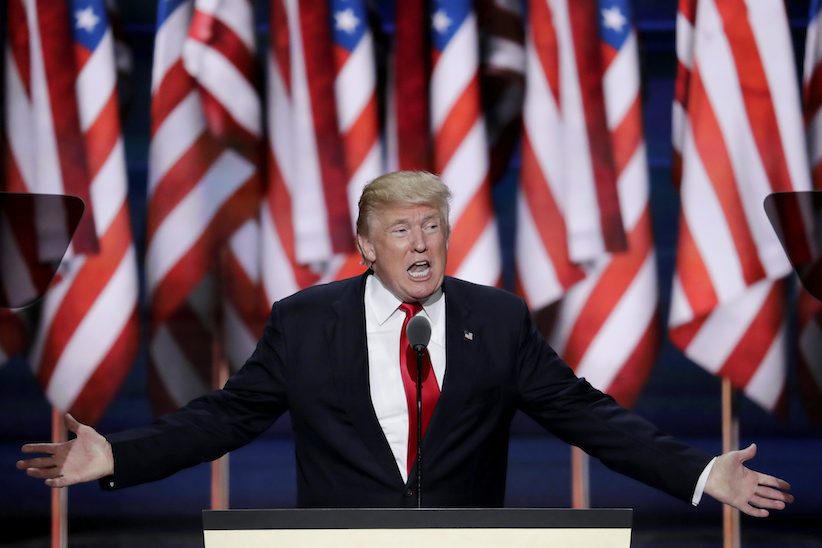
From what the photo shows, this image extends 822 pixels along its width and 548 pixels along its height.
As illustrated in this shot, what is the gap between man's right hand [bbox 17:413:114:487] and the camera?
1979 mm

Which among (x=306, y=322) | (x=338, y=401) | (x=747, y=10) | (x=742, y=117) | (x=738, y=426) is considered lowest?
(x=738, y=426)

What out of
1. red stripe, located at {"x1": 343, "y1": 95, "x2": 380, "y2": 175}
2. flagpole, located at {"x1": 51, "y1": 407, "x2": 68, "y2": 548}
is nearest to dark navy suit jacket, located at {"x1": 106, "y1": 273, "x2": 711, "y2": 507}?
red stripe, located at {"x1": 343, "y1": 95, "x2": 380, "y2": 175}

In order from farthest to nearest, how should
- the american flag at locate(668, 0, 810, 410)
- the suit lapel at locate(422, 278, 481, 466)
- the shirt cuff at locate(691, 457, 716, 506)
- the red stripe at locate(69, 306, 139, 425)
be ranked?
the red stripe at locate(69, 306, 139, 425), the american flag at locate(668, 0, 810, 410), the suit lapel at locate(422, 278, 481, 466), the shirt cuff at locate(691, 457, 716, 506)

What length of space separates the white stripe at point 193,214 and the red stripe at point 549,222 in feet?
3.44

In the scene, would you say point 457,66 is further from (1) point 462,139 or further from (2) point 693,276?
(2) point 693,276

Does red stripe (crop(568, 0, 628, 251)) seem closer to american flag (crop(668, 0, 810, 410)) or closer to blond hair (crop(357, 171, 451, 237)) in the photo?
american flag (crop(668, 0, 810, 410))

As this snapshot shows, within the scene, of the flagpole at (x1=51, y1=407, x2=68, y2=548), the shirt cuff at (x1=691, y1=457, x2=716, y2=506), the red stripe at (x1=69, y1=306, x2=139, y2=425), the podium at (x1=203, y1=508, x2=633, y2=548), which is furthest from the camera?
the flagpole at (x1=51, y1=407, x2=68, y2=548)

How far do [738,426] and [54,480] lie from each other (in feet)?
9.26

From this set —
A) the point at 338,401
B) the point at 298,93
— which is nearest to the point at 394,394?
the point at 338,401

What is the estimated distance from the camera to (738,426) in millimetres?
4012

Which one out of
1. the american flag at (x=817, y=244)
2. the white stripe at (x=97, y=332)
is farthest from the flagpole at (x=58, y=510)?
the american flag at (x=817, y=244)

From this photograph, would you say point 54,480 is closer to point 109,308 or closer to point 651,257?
point 109,308

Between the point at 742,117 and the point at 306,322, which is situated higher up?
the point at 742,117

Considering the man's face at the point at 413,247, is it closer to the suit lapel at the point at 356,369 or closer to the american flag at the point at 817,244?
the suit lapel at the point at 356,369
